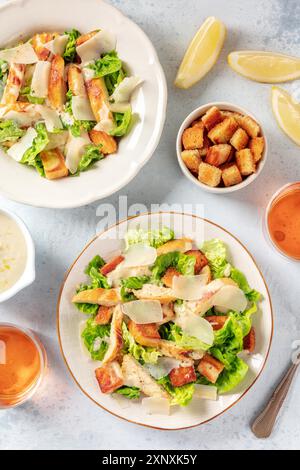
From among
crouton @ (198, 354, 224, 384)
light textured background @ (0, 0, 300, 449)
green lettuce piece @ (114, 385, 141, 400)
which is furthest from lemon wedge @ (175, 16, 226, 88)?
green lettuce piece @ (114, 385, 141, 400)

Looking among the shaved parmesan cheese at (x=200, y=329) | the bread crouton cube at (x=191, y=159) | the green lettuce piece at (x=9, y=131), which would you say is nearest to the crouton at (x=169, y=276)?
the shaved parmesan cheese at (x=200, y=329)

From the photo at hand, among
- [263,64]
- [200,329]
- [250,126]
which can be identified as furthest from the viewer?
[263,64]

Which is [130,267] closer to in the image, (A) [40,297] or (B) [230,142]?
(A) [40,297]

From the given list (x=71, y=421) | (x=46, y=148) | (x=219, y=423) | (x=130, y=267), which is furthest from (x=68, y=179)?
(x=219, y=423)

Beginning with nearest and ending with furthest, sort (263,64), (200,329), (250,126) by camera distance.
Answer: (200,329)
(250,126)
(263,64)

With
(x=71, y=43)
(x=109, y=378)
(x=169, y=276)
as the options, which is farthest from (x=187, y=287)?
(x=71, y=43)

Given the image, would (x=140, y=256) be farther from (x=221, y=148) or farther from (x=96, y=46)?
(x=96, y=46)

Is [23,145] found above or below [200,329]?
above
